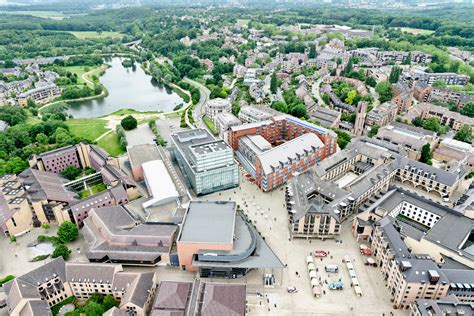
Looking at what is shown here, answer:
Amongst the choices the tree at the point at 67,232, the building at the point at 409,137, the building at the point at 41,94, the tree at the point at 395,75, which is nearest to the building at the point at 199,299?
the tree at the point at 67,232

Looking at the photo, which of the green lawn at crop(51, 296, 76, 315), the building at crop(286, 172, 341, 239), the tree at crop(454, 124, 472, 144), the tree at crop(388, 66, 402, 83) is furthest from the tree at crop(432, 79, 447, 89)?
the green lawn at crop(51, 296, 76, 315)

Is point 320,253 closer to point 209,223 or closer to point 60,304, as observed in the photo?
point 209,223

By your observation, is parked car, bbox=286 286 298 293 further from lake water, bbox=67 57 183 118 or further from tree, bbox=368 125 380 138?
lake water, bbox=67 57 183 118

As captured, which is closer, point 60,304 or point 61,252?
point 60,304

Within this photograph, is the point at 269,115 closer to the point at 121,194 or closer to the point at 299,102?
the point at 299,102

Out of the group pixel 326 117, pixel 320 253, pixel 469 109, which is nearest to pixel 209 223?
pixel 320 253

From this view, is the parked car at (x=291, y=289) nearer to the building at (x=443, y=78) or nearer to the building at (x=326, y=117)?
the building at (x=326, y=117)
